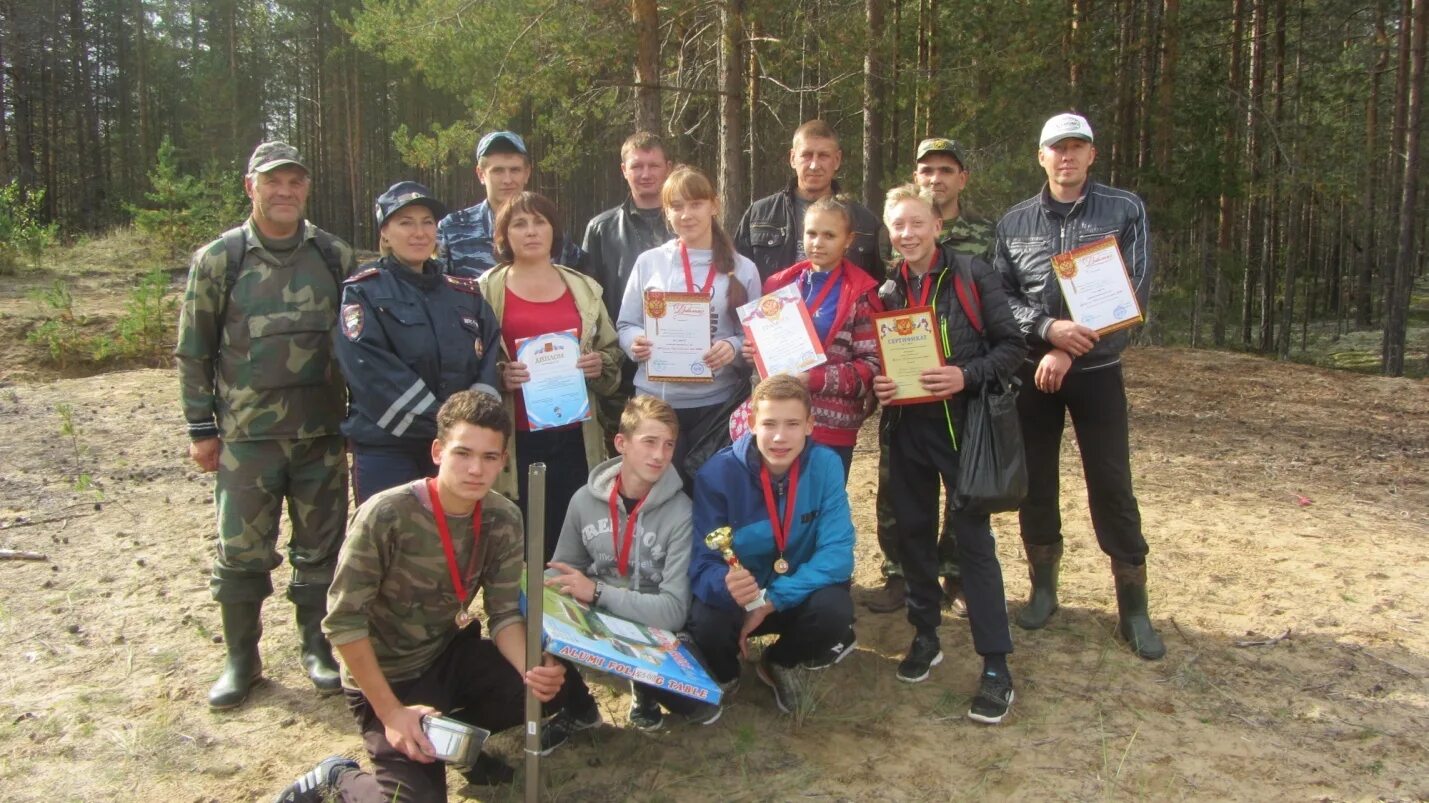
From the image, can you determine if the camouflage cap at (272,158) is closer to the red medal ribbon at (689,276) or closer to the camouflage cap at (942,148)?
the red medal ribbon at (689,276)

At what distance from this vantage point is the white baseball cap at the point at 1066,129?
12.9ft

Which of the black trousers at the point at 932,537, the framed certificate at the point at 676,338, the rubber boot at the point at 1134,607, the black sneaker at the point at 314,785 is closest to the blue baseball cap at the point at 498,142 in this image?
the framed certificate at the point at 676,338

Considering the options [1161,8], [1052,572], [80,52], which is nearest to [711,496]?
[1052,572]

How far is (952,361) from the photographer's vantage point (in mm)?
3807

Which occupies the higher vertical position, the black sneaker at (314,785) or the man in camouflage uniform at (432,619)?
the man in camouflage uniform at (432,619)

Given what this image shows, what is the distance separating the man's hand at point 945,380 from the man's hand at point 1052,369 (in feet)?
1.70

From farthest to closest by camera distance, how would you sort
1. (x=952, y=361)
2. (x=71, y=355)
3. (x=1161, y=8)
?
(x=1161, y=8) → (x=71, y=355) → (x=952, y=361)

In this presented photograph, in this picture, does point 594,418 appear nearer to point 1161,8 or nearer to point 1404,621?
point 1404,621

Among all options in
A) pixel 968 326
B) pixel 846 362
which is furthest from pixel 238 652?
pixel 968 326

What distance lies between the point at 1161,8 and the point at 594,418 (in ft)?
50.0

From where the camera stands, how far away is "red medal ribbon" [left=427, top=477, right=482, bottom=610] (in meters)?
3.06

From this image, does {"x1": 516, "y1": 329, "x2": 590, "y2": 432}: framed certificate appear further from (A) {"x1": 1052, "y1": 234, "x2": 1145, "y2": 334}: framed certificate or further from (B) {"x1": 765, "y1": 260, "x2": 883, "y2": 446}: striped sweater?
(A) {"x1": 1052, "y1": 234, "x2": 1145, "y2": 334}: framed certificate

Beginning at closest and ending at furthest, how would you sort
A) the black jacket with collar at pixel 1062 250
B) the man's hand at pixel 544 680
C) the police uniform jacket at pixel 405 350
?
the man's hand at pixel 544 680, the police uniform jacket at pixel 405 350, the black jacket with collar at pixel 1062 250

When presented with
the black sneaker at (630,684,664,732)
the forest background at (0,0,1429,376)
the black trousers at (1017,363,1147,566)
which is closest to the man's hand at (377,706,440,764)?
the black sneaker at (630,684,664,732)
